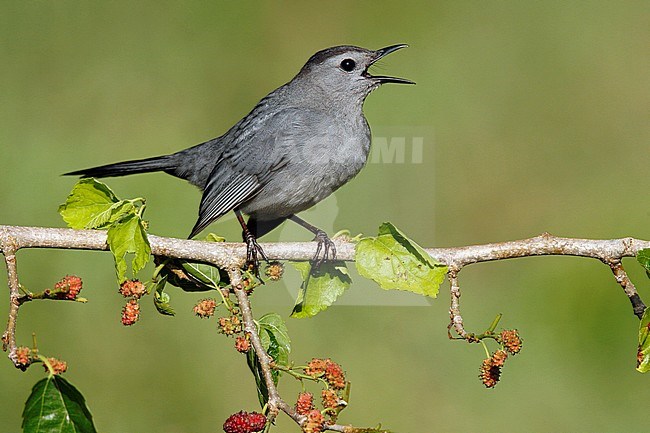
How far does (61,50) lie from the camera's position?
208 inches

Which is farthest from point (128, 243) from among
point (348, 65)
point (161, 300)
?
point (348, 65)

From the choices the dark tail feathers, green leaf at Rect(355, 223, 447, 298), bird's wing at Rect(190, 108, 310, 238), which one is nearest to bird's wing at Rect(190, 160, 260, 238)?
bird's wing at Rect(190, 108, 310, 238)

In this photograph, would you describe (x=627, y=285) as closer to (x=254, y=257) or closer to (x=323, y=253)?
(x=323, y=253)

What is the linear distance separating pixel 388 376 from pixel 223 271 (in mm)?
2120

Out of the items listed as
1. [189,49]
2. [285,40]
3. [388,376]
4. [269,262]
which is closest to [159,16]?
[189,49]

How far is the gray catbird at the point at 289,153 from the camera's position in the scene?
2664 mm

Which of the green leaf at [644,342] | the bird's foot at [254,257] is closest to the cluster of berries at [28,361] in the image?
the bird's foot at [254,257]

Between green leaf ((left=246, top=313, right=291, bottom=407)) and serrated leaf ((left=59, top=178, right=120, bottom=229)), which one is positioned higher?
serrated leaf ((left=59, top=178, right=120, bottom=229))

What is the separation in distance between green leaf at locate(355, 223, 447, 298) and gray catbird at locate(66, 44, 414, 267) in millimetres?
720

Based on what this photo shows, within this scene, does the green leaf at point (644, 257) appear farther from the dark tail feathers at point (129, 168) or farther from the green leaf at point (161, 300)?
the dark tail feathers at point (129, 168)

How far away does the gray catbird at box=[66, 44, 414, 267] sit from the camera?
8.74ft

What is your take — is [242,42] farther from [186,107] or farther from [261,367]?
[261,367]

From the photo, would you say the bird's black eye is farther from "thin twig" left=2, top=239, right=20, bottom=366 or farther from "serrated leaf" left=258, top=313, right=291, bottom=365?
"thin twig" left=2, top=239, right=20, bottom=366

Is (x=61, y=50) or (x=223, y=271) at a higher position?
(x=61, y=50)
